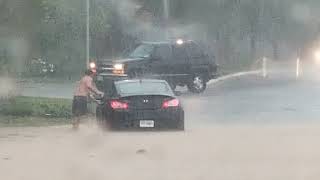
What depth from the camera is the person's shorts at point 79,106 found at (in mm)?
17516

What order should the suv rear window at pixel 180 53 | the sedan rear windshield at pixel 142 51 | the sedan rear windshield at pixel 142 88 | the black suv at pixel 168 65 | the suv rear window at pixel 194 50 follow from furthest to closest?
the suv rear window at pixel 194 50
the suv rear window at pixel 180 53
the sedan rear windshield at pixel 142 51
the black suv at pixel 168 65
the sedan rear windshield at pixel 142 88

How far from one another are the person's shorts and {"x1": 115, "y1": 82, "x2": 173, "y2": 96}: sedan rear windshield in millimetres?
852

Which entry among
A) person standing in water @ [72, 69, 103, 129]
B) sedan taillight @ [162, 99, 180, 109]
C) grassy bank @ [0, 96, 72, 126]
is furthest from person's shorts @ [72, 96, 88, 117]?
sedan taillight @ [162, 99, 180, 109]

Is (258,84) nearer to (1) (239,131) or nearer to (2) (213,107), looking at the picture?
(2) (213,107)

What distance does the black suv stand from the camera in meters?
28.7

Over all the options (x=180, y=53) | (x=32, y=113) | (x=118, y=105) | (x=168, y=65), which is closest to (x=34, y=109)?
(x=32, y=113)

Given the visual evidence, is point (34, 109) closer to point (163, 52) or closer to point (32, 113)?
point (32, 113)

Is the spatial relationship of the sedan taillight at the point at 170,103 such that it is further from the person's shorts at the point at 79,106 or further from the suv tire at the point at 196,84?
the suv tire at the point at 196,84

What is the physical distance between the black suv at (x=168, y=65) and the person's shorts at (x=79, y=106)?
10481mm

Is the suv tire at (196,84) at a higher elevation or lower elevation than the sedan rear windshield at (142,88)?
lower

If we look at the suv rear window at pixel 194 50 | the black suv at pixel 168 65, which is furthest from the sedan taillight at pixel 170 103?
the suv rear window at pixel 194 50

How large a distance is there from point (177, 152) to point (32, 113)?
8546 millimetres

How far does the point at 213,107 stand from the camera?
80.8ft

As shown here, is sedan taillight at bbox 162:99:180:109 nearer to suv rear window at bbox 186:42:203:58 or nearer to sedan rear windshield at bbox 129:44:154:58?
sedan rear windshield at bbox 129:44:154:58
